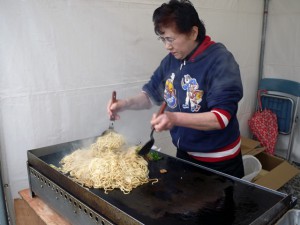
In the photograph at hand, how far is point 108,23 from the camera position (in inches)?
103

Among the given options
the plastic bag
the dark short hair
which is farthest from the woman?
the plastic bag

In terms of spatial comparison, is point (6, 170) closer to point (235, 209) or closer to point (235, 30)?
point (235, 209)

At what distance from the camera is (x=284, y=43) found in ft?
14.5

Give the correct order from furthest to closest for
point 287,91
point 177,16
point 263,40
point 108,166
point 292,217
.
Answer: point 263,40 → point 287,91 → point 177,16 → point 108,166 → point 292,217

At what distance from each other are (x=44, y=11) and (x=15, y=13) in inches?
8.7

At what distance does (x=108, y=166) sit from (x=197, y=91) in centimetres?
75

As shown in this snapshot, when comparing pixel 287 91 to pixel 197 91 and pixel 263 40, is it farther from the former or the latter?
pixel 197 91

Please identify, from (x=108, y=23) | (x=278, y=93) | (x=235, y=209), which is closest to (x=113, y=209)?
(x=235, y=209)

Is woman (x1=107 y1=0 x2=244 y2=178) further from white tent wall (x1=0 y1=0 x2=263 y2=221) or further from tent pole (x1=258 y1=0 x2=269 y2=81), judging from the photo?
tent pole (x1=258 y1=0 x2=269 y2=81)

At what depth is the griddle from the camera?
125 cm

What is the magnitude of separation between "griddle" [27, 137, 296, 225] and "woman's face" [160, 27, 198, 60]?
0.76m

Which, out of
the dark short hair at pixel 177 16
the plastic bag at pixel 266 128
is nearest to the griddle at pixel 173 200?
the dark short hair at pixel 177 16

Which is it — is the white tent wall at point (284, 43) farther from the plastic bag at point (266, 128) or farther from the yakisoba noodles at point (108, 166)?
the yakisoba noodles at point (108, 166)

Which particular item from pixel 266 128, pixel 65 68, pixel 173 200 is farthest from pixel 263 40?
pixel 173 200
